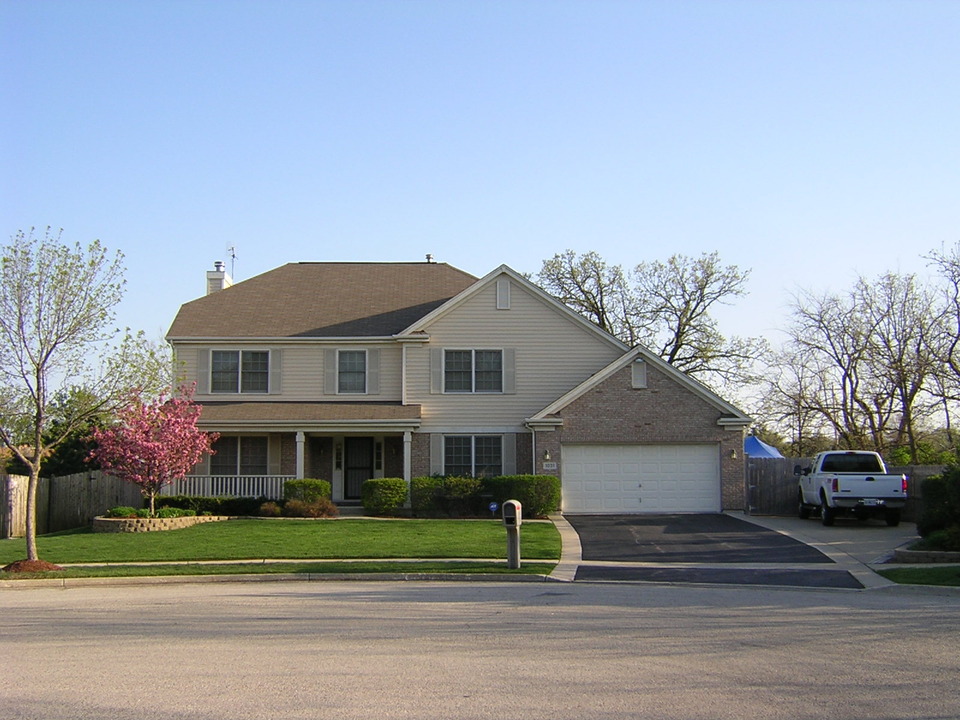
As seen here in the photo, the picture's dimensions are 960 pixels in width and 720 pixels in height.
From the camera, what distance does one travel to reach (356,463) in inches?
1262

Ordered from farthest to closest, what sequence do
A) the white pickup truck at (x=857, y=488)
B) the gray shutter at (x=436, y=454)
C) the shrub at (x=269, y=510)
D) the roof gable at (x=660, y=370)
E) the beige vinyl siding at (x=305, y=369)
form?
1. the beige vinyl siding at (x=305, y=369)
2. the gray shutter at (x=436, y=454)
3. the roof gable at (x=660, y=370)
4. the shrub at (x=269, y=510)
5. the white pickup truck at (x=857, y=488)

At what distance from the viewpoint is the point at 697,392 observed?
2944cm

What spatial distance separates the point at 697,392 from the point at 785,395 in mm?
14713

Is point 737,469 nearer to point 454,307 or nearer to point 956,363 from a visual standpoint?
point 956,363

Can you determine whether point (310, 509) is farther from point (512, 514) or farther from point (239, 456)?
point (512, 514)

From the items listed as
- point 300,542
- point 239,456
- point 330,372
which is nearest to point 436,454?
point 330,372

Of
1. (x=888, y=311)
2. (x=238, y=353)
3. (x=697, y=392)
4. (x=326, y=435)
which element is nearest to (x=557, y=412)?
Result: (x=697, y=392)

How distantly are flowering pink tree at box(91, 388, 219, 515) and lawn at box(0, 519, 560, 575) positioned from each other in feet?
5.86

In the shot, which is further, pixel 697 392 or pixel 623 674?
pixel 697 392

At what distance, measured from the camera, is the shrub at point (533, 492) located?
27891mm

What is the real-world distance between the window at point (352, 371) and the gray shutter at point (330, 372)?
13 centimetres

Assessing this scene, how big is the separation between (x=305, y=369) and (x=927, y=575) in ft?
67.1

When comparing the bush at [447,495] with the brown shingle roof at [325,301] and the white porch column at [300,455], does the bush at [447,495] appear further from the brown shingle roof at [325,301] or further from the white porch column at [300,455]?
the brown shingle roof at [325,301]

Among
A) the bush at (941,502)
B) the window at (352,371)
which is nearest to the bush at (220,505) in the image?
the window at (352,371)
